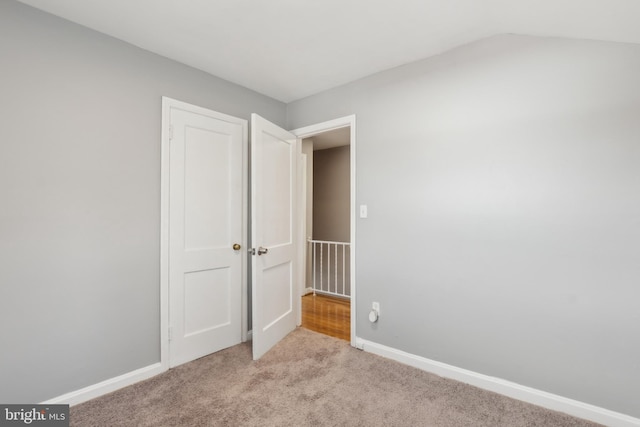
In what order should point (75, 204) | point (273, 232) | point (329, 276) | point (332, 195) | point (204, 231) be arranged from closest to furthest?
point (75, 204)
point (204, 231)
point (273, 232)
point (329, 276)
point (332, 195)

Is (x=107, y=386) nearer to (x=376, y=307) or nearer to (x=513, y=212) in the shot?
(x=376, y=307)

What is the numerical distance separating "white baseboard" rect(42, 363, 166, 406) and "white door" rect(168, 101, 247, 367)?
14 centimetres

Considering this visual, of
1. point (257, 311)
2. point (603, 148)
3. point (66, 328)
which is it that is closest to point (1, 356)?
point (66, 328)

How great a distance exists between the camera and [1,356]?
156 cm

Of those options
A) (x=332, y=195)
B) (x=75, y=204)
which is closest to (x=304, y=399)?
(x=75, y=204)

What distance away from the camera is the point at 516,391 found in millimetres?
1827

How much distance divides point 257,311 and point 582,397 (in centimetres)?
218

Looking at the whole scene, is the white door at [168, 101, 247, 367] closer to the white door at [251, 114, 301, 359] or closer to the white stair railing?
the white door at [251, 114, 301, 359]

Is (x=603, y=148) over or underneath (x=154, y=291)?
over

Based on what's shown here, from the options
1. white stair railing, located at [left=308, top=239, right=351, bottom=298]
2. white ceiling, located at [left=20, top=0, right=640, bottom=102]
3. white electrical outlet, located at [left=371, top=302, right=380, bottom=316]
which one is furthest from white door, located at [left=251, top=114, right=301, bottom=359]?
white stair railing, located at [left=308, top=239, right=351, bottom=298]

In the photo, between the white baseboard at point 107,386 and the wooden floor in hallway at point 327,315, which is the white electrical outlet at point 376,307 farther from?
the white baseboard at point 107,386

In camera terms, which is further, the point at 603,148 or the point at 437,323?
the point at 437,323

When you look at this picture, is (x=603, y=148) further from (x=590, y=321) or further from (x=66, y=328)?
(x=66, y=328)

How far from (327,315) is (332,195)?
2.63 m
